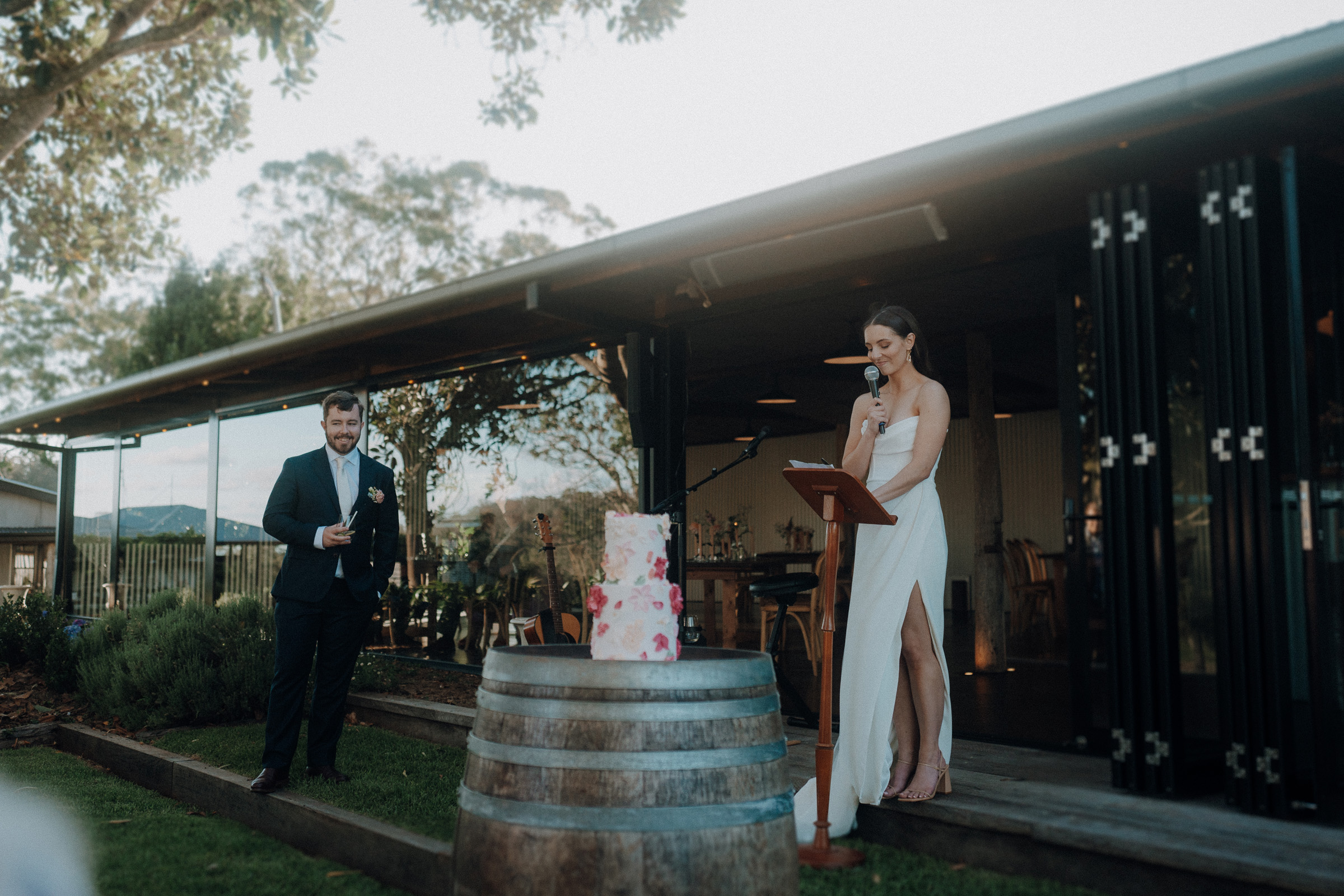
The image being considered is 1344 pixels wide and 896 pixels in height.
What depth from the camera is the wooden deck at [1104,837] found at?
93.7 inches

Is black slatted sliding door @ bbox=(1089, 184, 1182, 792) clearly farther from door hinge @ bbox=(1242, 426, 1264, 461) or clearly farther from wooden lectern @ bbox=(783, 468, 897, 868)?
wooden lectern @ bbox=(783, 468, 897, 868)

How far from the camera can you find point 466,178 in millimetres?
24797

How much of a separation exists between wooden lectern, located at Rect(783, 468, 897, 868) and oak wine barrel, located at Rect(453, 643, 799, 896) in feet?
2.85

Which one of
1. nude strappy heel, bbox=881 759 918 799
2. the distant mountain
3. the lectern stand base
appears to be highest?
the distant mountain

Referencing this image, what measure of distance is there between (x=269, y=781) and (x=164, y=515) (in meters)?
7.35

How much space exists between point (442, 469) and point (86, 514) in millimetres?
6955

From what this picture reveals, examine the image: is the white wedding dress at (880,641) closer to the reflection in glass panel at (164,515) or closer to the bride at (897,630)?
the bride at (897,630)

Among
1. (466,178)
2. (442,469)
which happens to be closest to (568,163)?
(466,178)

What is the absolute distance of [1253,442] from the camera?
2818 mm

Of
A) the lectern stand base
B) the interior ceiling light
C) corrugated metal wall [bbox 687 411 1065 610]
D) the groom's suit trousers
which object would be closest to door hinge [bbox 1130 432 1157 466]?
the lectern stand base

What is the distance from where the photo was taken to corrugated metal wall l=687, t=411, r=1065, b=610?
12219 millimetres

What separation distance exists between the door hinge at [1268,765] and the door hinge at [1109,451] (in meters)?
0.95

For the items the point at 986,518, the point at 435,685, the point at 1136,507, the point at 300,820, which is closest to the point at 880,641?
the point at 1136,507

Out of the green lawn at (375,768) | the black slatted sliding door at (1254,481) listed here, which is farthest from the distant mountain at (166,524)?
the black slatted sliding door at (1254,481)
